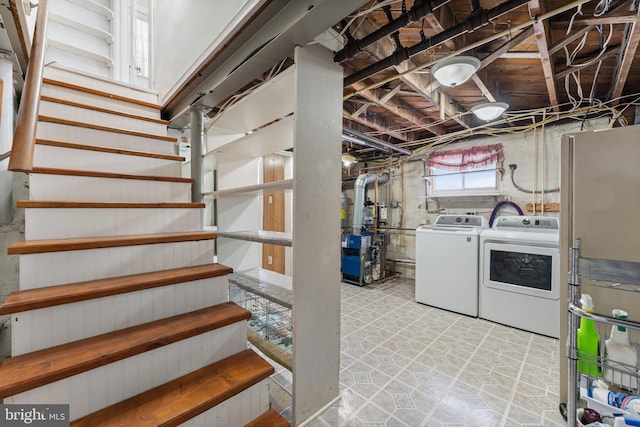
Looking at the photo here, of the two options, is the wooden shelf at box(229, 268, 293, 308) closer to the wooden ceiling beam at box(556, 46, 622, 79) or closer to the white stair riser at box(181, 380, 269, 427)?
the white stair riser at box(181, 380, 269, 427)

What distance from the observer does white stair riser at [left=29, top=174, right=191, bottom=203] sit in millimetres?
1582

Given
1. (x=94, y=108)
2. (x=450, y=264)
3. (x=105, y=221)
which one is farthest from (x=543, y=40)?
(x=94, y=108)

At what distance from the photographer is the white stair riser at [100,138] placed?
1.88 metres

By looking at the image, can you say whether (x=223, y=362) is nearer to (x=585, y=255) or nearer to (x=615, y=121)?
(x=585, y=255)

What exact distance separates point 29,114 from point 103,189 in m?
0.83

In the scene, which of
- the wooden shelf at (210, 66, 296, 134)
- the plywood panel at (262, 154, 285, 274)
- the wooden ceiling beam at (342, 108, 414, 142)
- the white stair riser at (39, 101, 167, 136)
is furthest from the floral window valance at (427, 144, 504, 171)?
the white stair riser at (39, 101, 167, 136)

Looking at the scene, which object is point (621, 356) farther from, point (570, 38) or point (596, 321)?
point (570, 38)

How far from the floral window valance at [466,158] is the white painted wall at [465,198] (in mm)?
109

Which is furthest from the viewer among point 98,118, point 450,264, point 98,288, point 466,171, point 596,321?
point 466,171

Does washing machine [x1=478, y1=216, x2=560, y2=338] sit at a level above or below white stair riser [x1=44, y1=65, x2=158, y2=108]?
below

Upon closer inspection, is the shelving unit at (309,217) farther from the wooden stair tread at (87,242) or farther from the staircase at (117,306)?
the wooden stair tread at (87,242)

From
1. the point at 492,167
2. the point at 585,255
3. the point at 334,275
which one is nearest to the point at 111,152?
the point at 334,275

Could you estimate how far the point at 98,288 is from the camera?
1.29 metres

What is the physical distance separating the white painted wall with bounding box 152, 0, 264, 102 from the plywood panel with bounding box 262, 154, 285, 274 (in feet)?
6.67
